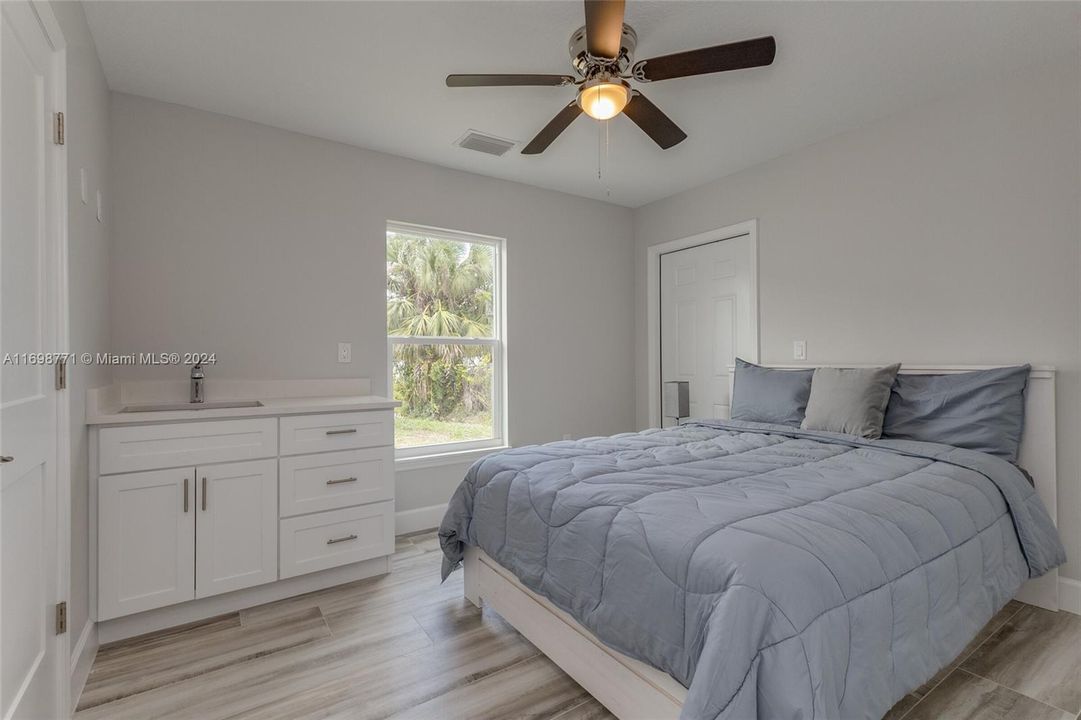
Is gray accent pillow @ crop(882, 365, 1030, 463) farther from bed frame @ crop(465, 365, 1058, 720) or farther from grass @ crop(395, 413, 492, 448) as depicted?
grass @ crop(395, 413, 492, 448)

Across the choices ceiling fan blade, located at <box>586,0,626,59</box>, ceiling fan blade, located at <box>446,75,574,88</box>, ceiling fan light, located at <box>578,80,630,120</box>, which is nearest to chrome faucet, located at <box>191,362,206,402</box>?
ceiling fan blade, located at <box>446,75,574,88</box>

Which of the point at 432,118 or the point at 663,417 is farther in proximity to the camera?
the point at 663,417

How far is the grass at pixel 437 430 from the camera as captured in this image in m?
3.61

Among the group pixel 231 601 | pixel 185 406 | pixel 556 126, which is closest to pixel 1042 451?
pixel 556 126

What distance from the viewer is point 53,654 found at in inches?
62.4

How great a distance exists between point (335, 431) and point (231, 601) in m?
0.86

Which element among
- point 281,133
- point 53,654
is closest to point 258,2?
point 281,133

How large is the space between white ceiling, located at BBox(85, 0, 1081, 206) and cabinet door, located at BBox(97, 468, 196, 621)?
1.82 m

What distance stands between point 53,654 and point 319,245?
2.25m

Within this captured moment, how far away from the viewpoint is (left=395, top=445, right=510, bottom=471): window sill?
3510mm

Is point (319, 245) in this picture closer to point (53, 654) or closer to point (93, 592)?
point (93, 592)

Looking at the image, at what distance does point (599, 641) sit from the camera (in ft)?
5.45

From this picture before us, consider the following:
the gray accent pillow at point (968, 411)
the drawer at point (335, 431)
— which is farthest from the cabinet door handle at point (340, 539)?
the gray accent pillow at point (968, 411)

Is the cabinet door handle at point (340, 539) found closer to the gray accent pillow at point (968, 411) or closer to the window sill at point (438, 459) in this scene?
the window sill at point (438, 459)
